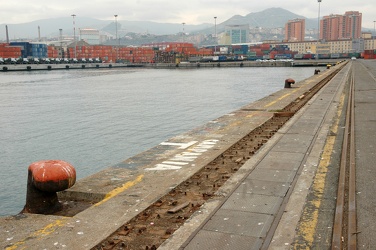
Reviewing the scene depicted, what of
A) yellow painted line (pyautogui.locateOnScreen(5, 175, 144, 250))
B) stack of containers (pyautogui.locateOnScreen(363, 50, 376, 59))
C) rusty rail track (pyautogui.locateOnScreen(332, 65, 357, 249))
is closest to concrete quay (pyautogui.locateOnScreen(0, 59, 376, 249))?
yellow painted line (pyautogui.locateOnScreen(5, 175, 144, 250))

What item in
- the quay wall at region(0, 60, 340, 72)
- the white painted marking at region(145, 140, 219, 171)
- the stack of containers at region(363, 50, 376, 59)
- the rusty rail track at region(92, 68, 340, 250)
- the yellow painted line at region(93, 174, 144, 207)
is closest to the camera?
the rusty rail track at region(92, 68, 340, 250)

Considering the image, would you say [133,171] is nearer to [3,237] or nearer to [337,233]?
[3,237]

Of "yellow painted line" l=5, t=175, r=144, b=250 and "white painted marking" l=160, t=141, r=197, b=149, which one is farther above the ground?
"yellow painted line" l=5, t=175, r=144, b=250

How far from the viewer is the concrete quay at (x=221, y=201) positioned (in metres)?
5.57

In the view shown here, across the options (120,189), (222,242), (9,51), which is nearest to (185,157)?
(120,189)

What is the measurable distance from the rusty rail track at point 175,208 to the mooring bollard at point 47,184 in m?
1.70

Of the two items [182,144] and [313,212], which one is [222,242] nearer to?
[313,212]

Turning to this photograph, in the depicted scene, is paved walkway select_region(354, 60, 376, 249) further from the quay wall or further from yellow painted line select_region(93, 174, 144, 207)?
the quay wall

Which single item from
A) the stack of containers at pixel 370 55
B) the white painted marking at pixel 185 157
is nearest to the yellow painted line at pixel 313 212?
the white painted marking at pixel 185 157

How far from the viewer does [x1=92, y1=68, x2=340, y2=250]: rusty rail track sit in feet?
18.8

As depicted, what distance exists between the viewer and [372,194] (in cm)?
711

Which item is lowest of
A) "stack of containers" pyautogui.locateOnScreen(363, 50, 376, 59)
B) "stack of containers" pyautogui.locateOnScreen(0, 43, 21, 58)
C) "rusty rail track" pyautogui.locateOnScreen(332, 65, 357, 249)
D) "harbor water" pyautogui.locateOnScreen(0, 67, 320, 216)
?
"harbor water" pyautogui.locateOnScreen(0, 67, 320, 216)

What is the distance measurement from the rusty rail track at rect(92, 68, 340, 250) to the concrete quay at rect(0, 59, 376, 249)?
0.15m

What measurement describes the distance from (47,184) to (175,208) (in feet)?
7.88
